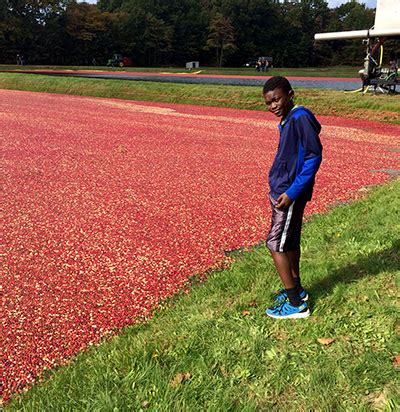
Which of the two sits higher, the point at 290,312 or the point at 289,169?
the point at 289,169

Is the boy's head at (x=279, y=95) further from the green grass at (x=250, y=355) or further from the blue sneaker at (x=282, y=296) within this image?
the green grass at (x=250, y=355)

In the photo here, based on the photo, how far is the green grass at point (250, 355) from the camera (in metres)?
2.73

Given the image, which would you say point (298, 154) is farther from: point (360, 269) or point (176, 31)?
point (176, 31)

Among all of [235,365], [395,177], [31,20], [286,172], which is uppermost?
[31,20]

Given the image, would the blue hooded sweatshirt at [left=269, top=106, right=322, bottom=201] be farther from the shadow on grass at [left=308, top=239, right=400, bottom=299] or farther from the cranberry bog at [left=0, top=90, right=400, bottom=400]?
the cranberry bog at [left=0, top=90, right=400, bottom=400]

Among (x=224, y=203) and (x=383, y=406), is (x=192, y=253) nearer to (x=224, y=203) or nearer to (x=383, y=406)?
(x=224, y=203)

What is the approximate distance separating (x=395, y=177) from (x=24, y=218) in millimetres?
7685

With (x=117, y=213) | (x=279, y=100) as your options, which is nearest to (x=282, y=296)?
(x=279, y=100)

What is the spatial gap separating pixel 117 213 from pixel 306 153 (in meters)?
4.12

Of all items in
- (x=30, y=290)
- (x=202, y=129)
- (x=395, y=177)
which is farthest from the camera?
(x=202, y=129)

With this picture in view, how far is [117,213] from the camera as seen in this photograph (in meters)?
6.62

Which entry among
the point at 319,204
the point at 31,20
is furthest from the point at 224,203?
the point at 31,20

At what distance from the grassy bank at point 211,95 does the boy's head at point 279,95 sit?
18487 millimetres

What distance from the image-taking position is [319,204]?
740 cm
